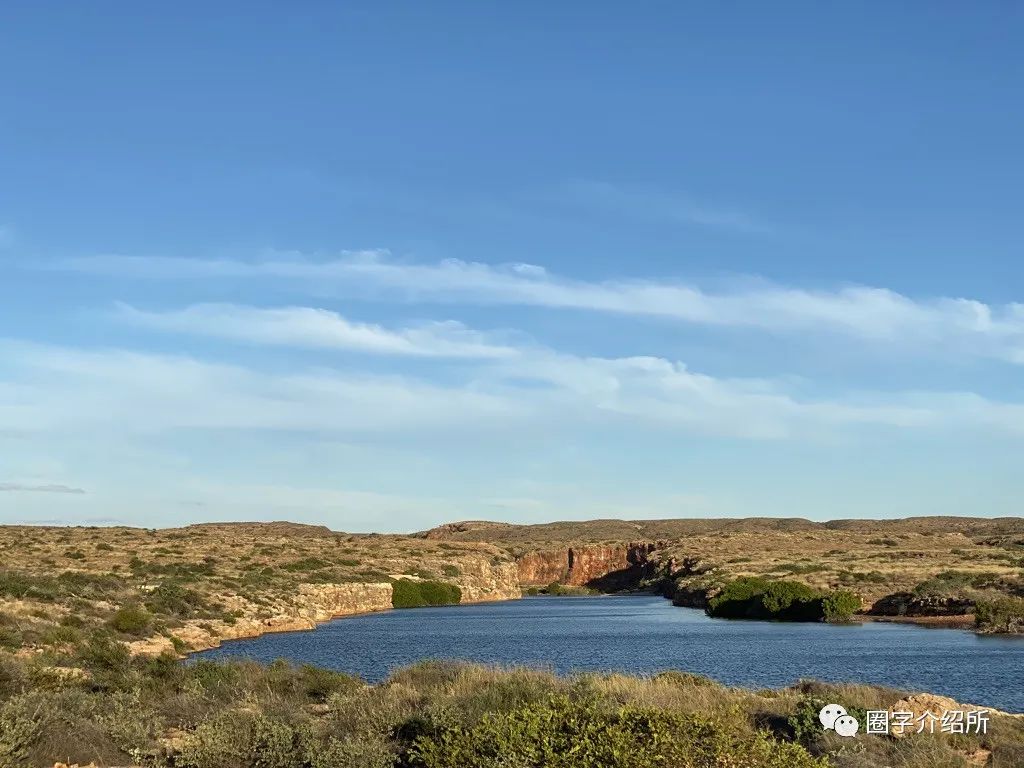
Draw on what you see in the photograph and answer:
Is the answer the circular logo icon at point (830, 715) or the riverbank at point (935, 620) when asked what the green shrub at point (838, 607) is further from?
the circular logo icon at point (830, 715)

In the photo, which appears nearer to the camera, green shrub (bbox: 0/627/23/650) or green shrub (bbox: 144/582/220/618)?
green shrub (bbox: 0/627/23/650)

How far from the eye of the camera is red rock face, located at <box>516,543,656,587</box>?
12762cm

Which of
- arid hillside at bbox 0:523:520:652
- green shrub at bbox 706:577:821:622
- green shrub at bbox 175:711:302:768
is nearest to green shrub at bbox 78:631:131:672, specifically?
arid hillside at bbox 0:523:520:652

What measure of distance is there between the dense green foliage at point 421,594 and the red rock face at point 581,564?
3923cm

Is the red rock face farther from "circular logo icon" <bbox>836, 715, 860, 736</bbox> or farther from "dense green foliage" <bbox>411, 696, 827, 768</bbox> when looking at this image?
"dense green foliage" <bbox>411, 696, 827, 768</bbox>

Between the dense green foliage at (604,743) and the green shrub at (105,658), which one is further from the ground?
the dense green foliage at (604,743)

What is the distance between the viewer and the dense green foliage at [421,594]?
8125 cm

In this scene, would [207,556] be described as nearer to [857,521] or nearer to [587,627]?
[587,627]

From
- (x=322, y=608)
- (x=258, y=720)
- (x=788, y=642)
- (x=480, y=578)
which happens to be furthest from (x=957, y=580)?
(x=258, y=720)

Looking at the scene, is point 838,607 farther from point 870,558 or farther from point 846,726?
point 846,726

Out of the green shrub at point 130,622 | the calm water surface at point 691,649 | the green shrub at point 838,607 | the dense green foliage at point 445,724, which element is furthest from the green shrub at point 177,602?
the green shrub at point 838,607

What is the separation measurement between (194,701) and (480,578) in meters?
79.9

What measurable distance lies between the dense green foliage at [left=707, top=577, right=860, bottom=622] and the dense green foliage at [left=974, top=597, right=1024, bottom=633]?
9.11 meters

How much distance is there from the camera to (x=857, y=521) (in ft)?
630
